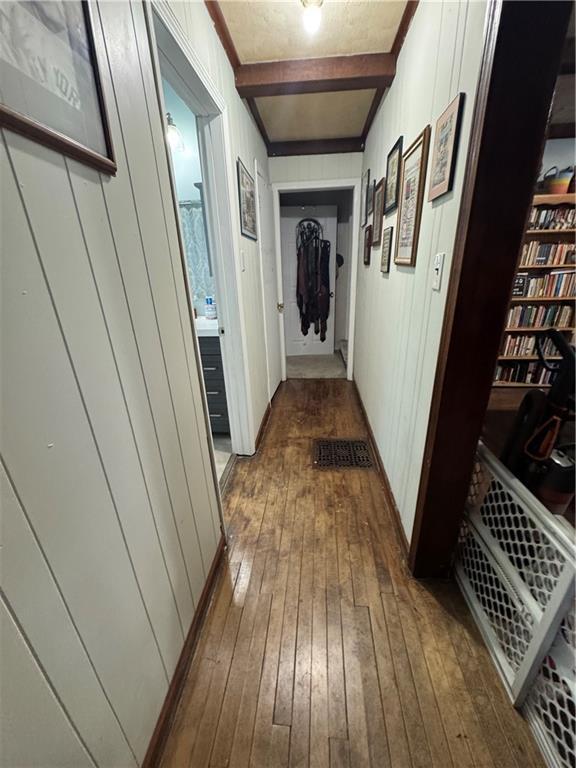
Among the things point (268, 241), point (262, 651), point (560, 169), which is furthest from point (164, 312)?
point (560, 169)

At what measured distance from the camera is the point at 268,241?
2955mm

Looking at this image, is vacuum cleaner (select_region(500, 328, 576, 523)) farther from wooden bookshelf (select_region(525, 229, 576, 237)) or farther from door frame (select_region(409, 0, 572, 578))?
wooden bookshelf (select_region(525, 229, 576, 237))

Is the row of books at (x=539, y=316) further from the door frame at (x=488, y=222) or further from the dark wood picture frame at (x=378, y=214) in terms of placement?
the door frame at (x=488, y=222)

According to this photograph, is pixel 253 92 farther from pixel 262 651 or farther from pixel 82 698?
pixel 262 651

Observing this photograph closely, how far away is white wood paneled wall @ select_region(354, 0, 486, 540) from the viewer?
98 centimetres

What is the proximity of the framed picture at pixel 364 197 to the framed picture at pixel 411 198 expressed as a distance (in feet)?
4.30

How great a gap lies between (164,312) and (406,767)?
1547 mm

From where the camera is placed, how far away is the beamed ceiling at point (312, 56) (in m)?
1.45

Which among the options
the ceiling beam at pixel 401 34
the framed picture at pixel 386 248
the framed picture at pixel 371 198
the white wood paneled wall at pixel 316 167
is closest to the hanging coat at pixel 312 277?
the white wood paneled wall at pixel 316 167

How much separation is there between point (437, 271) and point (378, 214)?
1.39 m

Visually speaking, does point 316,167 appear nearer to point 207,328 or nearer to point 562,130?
point 562,130

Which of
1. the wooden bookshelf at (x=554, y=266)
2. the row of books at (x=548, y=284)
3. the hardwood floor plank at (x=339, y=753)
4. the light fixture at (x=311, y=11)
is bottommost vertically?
the hardwood floor plank at (x=339, y=753)

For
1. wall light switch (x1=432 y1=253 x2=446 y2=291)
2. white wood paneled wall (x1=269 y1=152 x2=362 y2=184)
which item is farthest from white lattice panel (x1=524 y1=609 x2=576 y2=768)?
white wood paneled wall (x1=269 y1=152 x2=362 y2=184)

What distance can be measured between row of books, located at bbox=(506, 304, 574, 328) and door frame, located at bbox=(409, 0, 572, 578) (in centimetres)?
208
